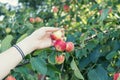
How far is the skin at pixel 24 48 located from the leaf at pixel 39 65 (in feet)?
0.19

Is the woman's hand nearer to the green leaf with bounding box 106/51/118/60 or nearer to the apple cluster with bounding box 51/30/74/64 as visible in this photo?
the apple cluster with bounding box 51/30/74/64

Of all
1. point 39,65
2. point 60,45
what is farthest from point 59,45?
point 39,65

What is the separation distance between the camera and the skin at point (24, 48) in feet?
5.37

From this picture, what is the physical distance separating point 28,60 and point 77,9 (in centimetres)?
247

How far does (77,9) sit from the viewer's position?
165 inches

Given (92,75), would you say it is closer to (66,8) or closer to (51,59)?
(51,59)

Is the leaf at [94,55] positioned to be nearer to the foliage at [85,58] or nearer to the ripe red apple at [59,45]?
the foliage at [85,58]

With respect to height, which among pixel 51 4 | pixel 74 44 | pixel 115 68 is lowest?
pixel 51 4

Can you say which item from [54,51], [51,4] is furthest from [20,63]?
[51,4]

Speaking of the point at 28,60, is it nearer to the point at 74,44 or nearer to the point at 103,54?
the point at 74,44

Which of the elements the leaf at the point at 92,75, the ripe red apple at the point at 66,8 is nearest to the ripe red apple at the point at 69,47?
the leaf at the point at 92,75

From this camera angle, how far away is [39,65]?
1628 millimetres

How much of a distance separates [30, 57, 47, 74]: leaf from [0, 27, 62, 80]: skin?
0.06 meters

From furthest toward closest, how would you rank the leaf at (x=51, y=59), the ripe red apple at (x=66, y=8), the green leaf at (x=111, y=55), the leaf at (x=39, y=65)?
1. the ripe red apple at (x=66, y=8)
2. the green leaf at (x=111, y=55)
3. the leaf at (x=51, y=59)
4. the leaf at (x=39, y=65)
